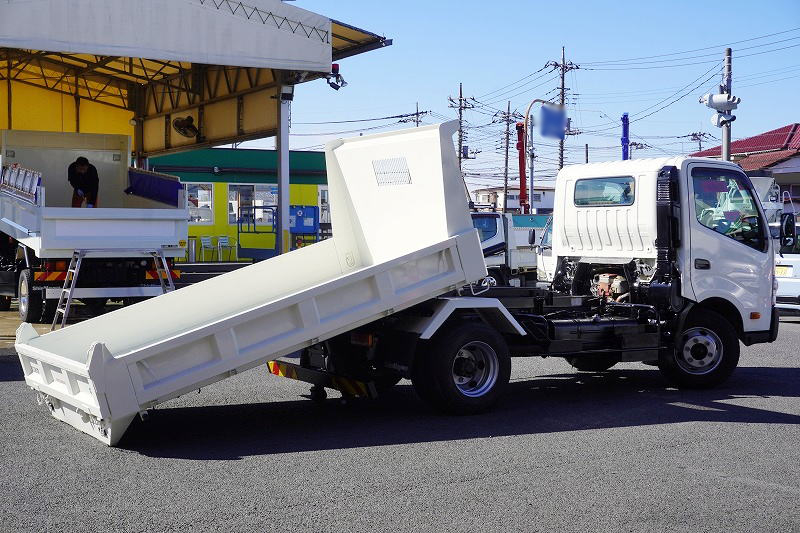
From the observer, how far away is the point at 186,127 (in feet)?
83.9

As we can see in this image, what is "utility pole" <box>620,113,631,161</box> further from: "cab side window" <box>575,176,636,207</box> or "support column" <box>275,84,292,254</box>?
"cab side window" <box>575,176,636,207</box>

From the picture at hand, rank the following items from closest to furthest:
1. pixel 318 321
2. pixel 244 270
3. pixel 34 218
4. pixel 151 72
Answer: pixel 318 321, pixel 244 270, pixel 34 218, pixel 151 72

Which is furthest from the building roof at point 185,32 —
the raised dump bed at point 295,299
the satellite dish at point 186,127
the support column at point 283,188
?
the raised dump bed at point 295,299

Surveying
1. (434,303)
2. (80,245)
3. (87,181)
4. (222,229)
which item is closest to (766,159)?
(222,229)

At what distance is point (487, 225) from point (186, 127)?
372 inches

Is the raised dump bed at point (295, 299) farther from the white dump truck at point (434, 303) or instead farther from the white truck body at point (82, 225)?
the white truck body at point (82, 225)

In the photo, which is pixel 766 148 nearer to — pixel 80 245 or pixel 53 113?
pixel 53 113

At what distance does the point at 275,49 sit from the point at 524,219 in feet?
51.0

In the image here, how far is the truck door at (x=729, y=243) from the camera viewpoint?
9.83m

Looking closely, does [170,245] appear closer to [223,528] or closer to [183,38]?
[183,38]

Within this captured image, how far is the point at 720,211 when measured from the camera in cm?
1001

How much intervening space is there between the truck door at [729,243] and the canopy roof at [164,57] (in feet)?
33.1

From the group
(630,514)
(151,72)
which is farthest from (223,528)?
(151,72)

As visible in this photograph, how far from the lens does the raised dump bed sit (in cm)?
689
